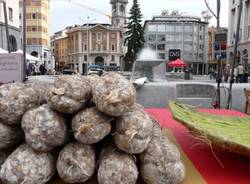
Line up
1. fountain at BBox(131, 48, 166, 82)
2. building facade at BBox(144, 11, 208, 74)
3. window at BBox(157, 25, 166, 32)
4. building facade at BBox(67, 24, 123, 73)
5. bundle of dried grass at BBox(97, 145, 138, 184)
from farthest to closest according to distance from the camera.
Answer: building facade at BBox(67, 24, 123, 73) → window at BBox(157, 25, 166, 32) → building facade at BBox(144, 11, 208, 74) → fountain at BBox(131, 48, 166, 82) → bundle of dried grass at BBox(97, 145, 138, 184)

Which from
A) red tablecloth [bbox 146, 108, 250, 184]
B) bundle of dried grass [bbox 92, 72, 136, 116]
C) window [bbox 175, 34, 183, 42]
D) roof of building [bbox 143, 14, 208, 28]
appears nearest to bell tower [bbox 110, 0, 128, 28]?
roof of building [bbox 143, 14, 208, 28]

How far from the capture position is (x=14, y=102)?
1.34 metres

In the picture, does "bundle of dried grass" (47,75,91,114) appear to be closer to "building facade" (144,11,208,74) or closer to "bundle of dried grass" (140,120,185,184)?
"bundle of dried grass" (140,120,185,184)

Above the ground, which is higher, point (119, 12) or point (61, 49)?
point (119, 12)

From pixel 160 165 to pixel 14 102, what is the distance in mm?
618

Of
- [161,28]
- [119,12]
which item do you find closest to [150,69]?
[161,28]

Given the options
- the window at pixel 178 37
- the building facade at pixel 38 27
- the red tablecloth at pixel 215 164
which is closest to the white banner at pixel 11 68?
the red tablecloth at pixel 215 164

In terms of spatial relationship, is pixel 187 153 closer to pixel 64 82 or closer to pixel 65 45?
pixel 64 82

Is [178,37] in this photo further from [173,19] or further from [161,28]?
[173,19]

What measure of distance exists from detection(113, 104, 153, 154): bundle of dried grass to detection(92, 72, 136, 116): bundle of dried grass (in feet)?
0.14

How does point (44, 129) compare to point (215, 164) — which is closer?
point (44, 129)

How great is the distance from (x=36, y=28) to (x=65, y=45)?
3832 centimetres

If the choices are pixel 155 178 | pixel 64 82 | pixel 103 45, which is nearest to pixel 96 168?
pixel 155 178

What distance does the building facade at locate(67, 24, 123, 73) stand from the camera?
79.1m
